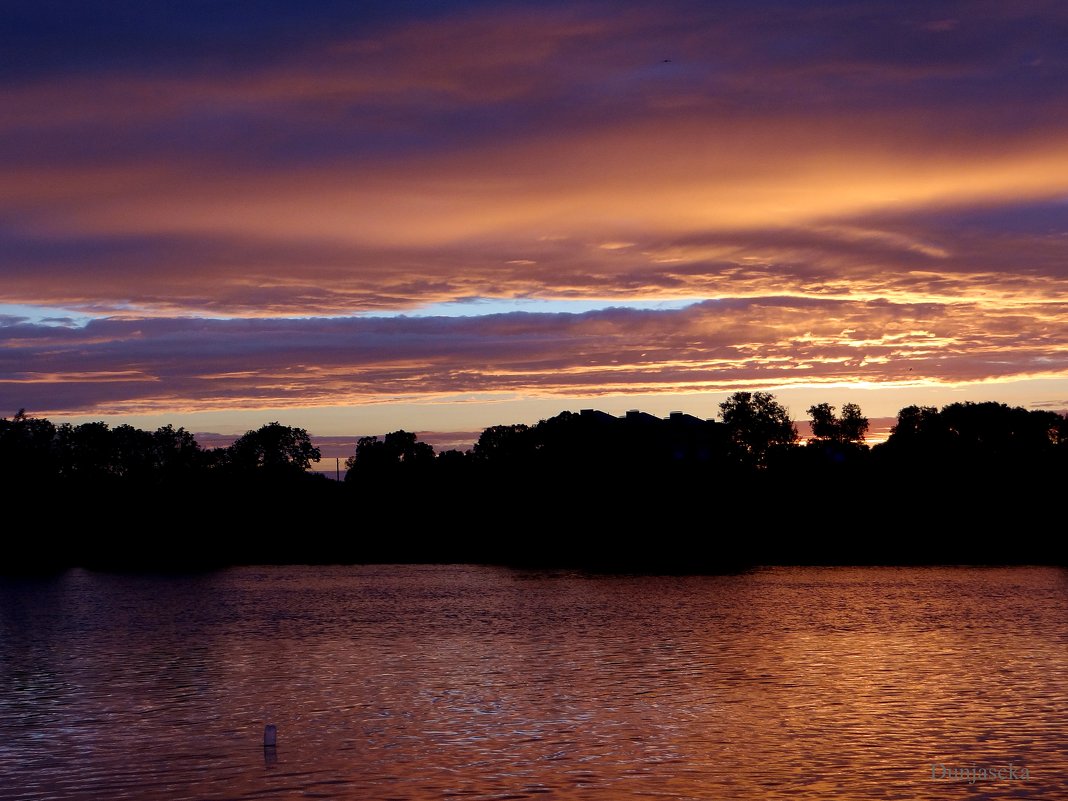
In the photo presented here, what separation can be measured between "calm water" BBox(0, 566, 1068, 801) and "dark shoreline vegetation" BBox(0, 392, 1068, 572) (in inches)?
2802

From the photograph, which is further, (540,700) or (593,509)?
A: (593,509)

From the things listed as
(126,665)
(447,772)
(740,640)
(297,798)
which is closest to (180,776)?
(297,798)

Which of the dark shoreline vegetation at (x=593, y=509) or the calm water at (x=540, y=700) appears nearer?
the calm water at (x=540, y=700)

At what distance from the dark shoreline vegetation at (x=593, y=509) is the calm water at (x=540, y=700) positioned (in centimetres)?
7117

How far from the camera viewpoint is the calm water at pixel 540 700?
90.3 ft

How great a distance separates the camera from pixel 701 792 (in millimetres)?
26109

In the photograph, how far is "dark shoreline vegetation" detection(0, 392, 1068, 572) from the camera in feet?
482

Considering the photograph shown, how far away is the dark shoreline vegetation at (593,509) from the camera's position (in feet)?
482

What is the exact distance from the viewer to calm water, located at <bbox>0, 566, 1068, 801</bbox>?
27.5 meters

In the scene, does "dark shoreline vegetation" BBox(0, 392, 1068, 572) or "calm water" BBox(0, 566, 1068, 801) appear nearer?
"calm water" BBox(0, 566, 1068, 801)

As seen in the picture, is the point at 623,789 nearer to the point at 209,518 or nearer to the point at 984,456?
the point at 984,456

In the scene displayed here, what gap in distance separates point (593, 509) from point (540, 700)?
422ft

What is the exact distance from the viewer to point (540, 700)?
3853 cm

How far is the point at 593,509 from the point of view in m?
167
